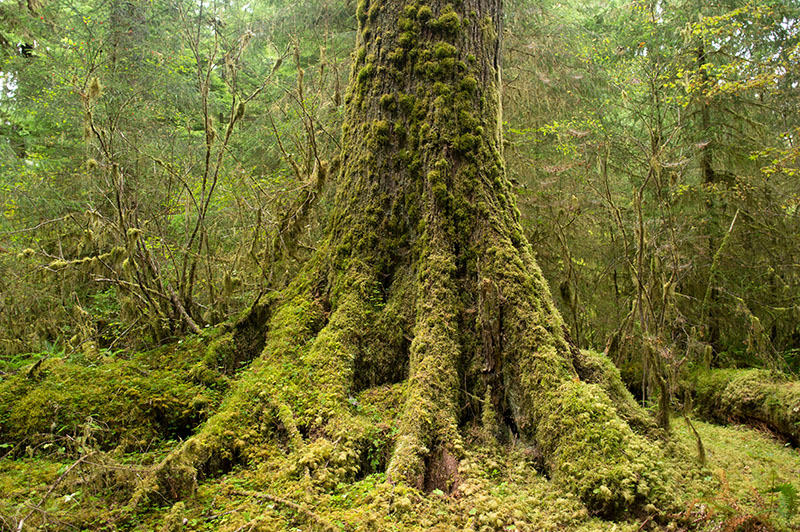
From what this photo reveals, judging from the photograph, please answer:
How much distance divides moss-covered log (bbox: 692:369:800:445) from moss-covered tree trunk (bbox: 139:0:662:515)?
11.1 feet

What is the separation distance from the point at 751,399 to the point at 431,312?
5018mm

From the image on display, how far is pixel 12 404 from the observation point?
3475 mm

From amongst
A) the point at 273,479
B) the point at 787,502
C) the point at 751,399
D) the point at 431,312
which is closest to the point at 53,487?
the point at 273,479

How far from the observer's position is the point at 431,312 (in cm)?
340

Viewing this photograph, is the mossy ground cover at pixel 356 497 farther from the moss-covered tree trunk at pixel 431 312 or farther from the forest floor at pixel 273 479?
the moss-covered tree trunk at pixel 431 312

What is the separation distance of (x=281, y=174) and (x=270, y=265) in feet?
10.2

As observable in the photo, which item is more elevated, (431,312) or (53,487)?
(431,312)

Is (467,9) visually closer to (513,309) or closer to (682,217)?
(513,309)

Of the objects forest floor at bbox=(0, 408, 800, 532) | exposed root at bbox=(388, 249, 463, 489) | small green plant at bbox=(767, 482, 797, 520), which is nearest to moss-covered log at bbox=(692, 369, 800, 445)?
forest floor at bbox=(0, 408, 800, 532)

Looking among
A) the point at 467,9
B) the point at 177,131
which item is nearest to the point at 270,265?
the point at 467,9

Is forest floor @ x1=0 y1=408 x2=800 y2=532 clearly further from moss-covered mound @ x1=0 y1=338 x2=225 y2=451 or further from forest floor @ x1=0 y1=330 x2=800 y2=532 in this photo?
moss-covered mound @ x1=0 y1=338 x2=225 y2=451

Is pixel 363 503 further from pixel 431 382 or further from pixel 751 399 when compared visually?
pixel 751 399

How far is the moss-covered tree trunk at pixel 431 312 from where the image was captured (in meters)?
2.79

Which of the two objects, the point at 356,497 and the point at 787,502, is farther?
the point at 356,497
